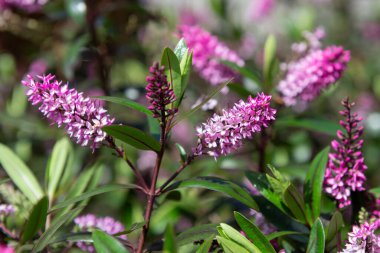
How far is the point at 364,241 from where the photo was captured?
95 cm

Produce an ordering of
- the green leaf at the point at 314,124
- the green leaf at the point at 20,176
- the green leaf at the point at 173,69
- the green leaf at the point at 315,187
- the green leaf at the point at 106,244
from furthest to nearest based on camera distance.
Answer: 1. the green leaf at the point at 314,124
2. the green leaf at the point at 20,176
3. the green leaf at the point at 315,187
4. the green leaf at the point at 173,69
5. the green leaf at the point at 106,244

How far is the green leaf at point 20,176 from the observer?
51.3 inches

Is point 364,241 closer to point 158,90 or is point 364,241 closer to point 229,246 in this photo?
point 229,246

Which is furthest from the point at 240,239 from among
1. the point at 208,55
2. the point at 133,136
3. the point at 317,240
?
the point at 208,55

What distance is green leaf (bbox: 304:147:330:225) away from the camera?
1.11 m

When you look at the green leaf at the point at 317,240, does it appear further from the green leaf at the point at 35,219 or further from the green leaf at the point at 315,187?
the green leaf at the point at 35,219

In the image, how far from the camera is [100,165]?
4.64 feet

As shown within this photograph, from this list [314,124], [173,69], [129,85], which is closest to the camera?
[173,69]

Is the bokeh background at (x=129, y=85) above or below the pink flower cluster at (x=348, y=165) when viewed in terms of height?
above

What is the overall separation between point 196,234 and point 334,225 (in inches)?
10.0

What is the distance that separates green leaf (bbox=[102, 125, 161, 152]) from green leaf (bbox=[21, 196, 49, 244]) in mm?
185

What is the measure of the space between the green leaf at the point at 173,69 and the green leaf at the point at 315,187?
1.08ft

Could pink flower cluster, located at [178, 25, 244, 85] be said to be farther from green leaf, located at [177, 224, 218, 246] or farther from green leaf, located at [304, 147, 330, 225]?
green leaf, located at [177, 224, 218, 246]

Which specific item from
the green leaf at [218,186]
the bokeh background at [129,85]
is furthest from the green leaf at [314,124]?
the green leaf at [218,186]
